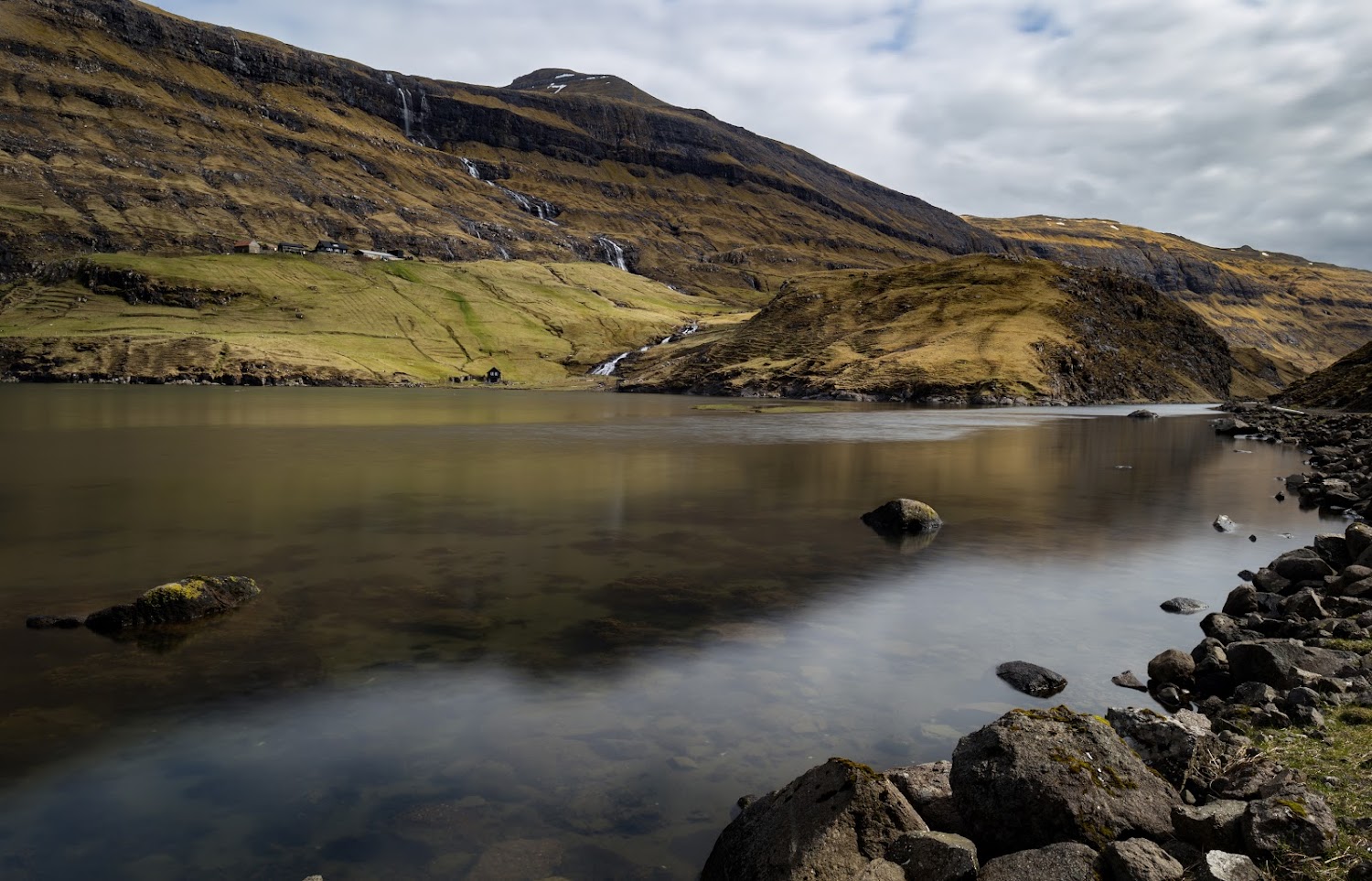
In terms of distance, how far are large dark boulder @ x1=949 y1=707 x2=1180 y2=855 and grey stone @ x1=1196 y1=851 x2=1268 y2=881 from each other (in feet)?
2.69

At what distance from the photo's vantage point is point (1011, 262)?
483 ft

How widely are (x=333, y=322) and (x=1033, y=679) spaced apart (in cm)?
16986

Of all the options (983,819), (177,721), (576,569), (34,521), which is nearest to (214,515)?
(34,521)

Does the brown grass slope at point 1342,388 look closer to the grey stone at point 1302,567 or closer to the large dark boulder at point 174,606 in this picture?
the grey stone at point 1302,567

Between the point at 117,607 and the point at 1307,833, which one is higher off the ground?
the point at 1307,833

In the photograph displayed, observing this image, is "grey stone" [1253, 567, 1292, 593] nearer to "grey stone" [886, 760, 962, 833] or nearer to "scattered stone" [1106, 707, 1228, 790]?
"scattered stone" [1106, 707, 1228, 790]

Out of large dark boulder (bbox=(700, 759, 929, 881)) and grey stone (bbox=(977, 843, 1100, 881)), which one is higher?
grey stone (bbox=(977, 843, 1100, 881))

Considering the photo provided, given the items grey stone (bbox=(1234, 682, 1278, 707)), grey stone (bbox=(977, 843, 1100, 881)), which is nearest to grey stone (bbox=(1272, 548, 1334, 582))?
grey stone (bbox=(1234, 682, 1278, 707))

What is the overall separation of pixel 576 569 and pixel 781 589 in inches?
194

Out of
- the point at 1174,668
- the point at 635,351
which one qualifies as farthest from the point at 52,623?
the point at 635,351

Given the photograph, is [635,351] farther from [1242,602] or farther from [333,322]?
[1242,602]

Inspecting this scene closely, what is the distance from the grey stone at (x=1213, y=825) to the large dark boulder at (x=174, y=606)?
1549cm

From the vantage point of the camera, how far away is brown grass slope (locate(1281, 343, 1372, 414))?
79.8 m

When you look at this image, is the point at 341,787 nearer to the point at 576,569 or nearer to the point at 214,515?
the point at 576,569
